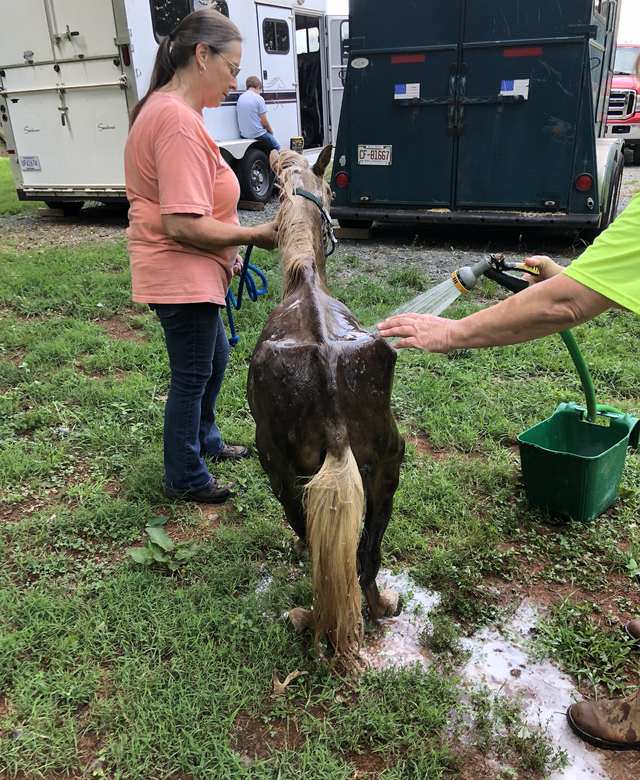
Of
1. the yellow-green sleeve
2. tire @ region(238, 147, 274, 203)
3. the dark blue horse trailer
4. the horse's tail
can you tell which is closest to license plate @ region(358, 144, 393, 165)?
the dark blue horse trailer

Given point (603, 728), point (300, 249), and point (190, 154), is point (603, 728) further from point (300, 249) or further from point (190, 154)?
point (190, 154)

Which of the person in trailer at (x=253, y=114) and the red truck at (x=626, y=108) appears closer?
the person in trailer at (x=253, y=114)

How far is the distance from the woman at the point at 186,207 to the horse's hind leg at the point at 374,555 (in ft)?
3.79

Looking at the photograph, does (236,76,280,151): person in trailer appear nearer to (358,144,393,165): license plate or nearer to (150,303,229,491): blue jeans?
(358,144,393,165): license plate

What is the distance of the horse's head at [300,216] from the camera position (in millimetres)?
2543

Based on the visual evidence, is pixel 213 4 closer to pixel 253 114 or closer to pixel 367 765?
pixel 253 114

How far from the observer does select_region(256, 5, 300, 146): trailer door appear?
994cm

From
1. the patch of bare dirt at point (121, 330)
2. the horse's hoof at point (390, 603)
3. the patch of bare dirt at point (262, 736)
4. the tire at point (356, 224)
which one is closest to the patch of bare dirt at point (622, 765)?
the horse's hoof at point (390, 603)

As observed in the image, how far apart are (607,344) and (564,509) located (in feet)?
7.34

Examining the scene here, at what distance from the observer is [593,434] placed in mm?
3229

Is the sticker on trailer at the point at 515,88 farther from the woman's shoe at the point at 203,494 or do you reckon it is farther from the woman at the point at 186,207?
the woman's shoe at the point at 203,494

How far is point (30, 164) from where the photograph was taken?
29.3ft

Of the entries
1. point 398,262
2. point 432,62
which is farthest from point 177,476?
point 432,62

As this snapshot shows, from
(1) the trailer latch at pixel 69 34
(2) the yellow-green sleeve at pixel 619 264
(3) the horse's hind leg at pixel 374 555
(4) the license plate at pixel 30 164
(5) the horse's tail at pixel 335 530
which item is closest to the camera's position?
(2) the yellow-green sleeve at pixel 619 264
